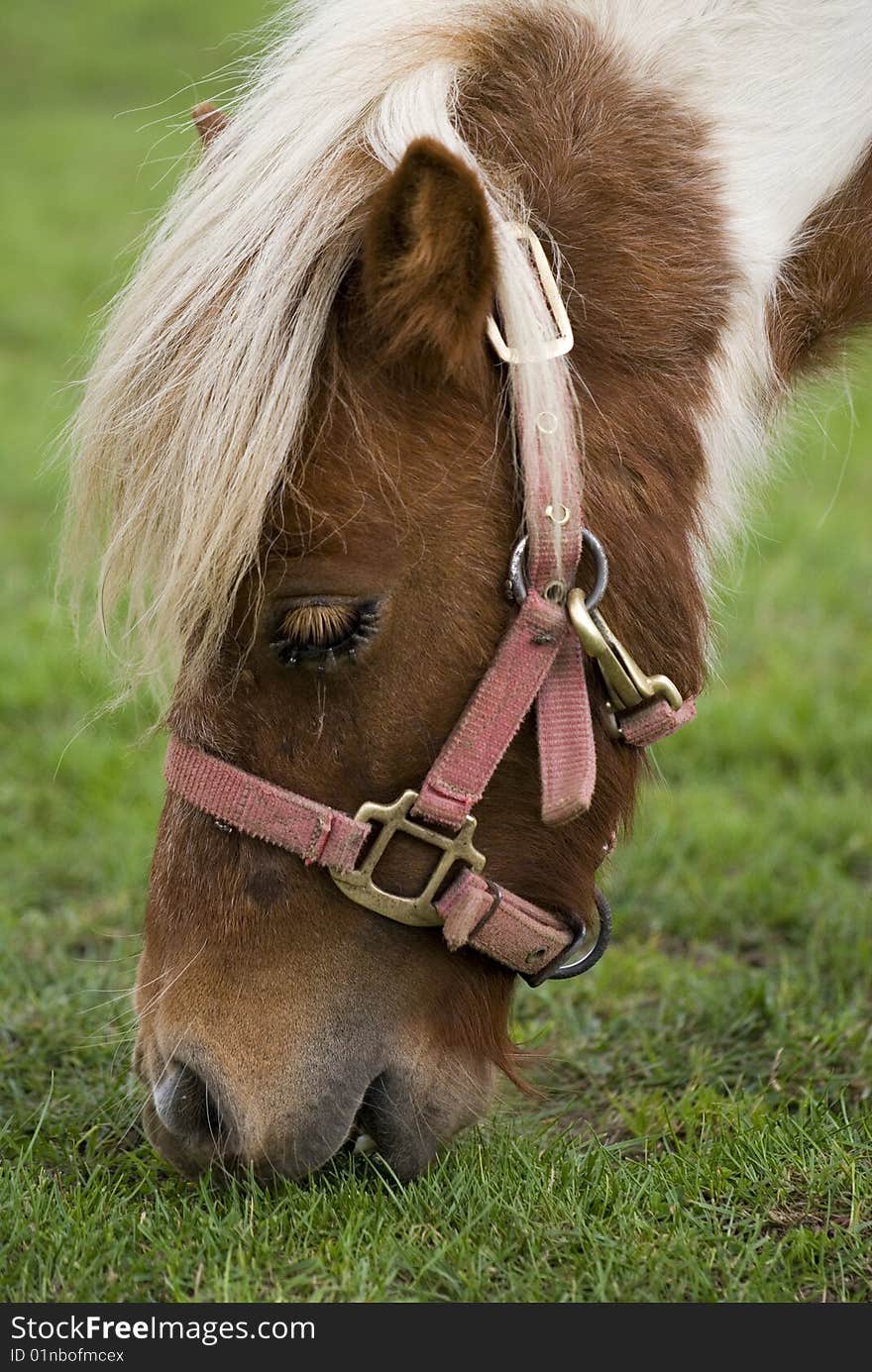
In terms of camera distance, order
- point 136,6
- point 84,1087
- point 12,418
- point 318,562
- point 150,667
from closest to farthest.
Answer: point 318,562, point 150,667, point 84,1087, point 12,418, point 136,6

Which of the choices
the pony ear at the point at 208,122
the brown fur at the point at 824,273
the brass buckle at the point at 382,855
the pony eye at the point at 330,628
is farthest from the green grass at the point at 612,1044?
the pony eye at the point at 330,628

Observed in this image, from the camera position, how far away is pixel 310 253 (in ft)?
6.97

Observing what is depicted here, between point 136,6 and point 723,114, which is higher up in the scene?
point 723,114

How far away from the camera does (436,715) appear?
7.01 ft

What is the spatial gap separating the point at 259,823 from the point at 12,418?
659 cm

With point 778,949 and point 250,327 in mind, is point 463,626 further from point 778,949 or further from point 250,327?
point 778,949

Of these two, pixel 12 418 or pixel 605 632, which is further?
pixel 12 418

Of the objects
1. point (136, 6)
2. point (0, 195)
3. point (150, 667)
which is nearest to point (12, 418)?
point (0, 195)

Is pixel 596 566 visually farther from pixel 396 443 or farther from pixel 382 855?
pixel 382 855

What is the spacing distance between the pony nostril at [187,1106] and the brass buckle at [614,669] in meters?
0.88

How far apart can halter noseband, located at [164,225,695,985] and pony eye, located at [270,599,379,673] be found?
20 cm

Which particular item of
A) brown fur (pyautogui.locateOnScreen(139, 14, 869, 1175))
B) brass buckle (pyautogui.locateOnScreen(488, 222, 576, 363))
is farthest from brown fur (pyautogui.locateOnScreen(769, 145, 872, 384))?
brass buckle (pyautogui.locateOnScreen(488, 222, 576, 363))

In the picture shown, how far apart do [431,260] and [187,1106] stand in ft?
4.47

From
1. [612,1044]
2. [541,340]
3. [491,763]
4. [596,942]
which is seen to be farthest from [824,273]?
[612,1044]
